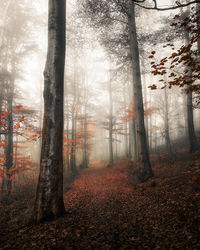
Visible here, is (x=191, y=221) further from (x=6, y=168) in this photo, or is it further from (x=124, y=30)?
(x=6, y=168)

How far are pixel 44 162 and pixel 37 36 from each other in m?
13.6

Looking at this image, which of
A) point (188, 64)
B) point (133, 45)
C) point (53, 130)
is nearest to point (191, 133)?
→ point (133, 45)

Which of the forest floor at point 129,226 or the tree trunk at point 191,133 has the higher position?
the tree trunk at point 191,133

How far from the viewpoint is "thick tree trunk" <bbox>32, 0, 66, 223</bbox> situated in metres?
3.89

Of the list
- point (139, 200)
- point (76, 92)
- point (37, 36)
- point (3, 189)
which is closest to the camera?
point (139, 200)

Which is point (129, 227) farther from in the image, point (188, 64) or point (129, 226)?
point (188, 64)

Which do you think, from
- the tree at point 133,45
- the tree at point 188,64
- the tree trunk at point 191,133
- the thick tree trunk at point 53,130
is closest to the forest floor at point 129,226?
the thick tree trunk at point 53,130

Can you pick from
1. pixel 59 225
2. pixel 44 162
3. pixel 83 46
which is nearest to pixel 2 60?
pixel 83 46

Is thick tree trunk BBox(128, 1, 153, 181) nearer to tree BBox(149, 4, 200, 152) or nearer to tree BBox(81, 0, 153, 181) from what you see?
tree BBox(81, 0, 153, 181)

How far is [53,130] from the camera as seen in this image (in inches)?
162

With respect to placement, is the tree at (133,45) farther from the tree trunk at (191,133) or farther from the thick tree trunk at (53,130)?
the tree trunk at (191,133)

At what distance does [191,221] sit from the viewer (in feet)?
9.71

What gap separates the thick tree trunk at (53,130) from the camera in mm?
3887

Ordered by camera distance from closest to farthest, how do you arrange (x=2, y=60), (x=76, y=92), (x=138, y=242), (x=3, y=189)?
(x=138, y=242)
(x=3, y=189)
(x=2, y=60)
(x=76, y=92)
